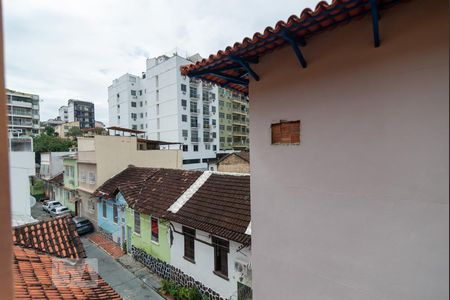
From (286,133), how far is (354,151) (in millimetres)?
1100

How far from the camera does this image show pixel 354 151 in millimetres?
3303

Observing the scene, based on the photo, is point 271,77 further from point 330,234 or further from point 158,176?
point 158,176

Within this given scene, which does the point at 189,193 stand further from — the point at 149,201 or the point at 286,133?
the point at 286,133

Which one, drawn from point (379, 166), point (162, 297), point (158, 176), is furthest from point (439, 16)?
point (158, 176)

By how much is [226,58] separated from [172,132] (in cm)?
3716

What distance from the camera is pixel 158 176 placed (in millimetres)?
17719

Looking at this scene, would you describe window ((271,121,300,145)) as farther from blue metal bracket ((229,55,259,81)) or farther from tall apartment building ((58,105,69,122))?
tall apartment building ((58,105,69,122))

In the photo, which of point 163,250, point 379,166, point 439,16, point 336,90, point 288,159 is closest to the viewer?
point 439,16

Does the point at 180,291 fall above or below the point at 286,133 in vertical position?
below

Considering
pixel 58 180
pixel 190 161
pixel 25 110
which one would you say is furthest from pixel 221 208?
pixel 25 110

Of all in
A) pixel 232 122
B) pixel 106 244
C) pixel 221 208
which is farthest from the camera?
pixel 232 122

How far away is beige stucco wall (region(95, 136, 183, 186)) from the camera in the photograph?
62.9 feet

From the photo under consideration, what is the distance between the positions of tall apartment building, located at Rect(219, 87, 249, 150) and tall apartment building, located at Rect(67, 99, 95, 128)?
71.1 meters

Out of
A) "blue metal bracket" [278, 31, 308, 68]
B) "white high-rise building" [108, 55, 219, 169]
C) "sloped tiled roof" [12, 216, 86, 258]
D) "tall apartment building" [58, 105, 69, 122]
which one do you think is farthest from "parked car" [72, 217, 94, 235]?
"tall apartment building" [58, 105, 69, 122]
